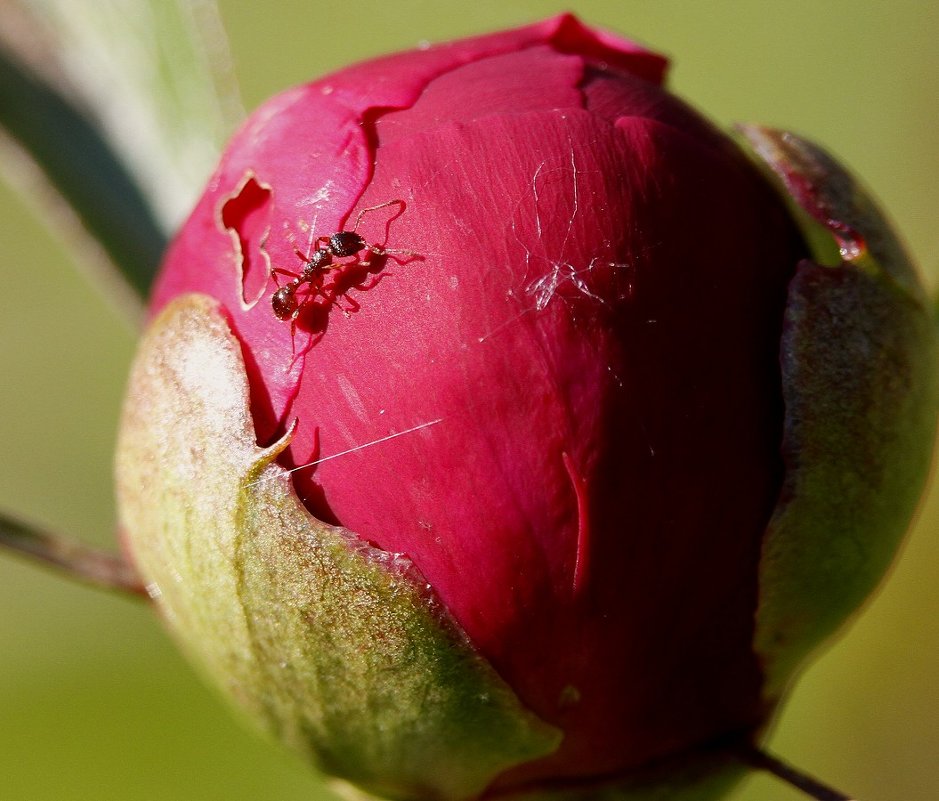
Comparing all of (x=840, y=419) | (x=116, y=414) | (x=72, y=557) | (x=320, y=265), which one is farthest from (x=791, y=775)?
(x=116, y=414)

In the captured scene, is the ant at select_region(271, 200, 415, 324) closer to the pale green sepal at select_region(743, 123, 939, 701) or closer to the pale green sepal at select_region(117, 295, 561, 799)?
the pale green sepal at select_region(117, 295, 561, 799)

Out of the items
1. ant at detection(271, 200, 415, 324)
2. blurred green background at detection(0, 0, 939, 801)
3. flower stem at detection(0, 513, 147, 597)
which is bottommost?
blurred green background at detection(0, 0, 939, 801)

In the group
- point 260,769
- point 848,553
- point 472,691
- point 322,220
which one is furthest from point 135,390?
point 260,769

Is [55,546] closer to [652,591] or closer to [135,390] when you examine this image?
[135,390]

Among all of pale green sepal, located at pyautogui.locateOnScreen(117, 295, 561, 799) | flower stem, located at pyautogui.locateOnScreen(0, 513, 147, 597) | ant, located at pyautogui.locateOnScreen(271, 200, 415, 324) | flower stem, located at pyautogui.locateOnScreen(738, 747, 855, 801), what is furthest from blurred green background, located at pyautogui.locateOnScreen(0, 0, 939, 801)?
ant, located at pyautogui.locateOnScreen(271, 200, 415, 324)

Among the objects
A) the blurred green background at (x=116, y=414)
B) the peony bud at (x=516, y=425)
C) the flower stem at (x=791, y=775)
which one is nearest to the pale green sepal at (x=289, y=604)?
the peony bud at (x=516, y=425)

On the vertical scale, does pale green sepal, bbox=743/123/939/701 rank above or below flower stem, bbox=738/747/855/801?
above
